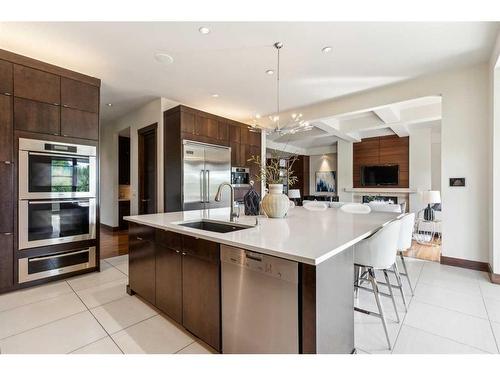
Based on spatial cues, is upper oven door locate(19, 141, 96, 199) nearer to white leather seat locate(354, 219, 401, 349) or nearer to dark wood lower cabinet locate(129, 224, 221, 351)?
dark wood lower cabinet locate(129, 224, 221, 351)

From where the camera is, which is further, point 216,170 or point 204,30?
point 216,170

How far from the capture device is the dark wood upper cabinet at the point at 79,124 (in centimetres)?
293

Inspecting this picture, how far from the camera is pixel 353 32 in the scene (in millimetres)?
2484

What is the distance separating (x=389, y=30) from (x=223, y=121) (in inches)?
122

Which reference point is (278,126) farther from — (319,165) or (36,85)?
(319,165)

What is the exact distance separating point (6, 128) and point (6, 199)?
2.48 feet

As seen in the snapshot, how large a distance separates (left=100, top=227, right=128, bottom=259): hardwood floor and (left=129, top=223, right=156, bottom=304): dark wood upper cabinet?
191 cm

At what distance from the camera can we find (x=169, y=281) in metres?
1.92

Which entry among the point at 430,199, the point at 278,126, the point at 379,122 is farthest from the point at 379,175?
the point at 278,126

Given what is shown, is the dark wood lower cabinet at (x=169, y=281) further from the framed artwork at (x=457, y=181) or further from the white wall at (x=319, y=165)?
the white wall at (x=319, y=165)

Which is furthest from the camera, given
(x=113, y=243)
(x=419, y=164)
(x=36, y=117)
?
(x=419, y=164)

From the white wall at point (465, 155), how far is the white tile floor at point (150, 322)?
2.18 feet
